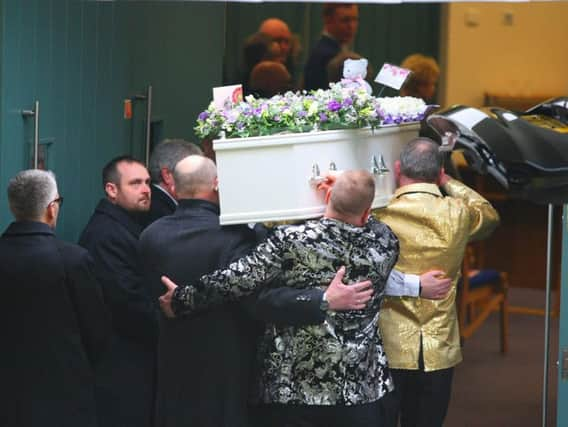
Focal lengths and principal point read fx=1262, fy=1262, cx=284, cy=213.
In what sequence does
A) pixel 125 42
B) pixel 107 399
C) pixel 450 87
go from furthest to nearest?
pixel 450 87
pixel 125 42
pixel 107 399

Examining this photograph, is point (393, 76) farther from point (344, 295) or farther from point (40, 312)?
point (40, 312)

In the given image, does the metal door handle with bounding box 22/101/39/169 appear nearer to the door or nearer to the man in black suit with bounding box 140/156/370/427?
the door

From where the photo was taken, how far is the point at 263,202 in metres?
4.55

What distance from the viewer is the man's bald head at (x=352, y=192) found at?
4.38 m

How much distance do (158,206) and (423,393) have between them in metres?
1.39

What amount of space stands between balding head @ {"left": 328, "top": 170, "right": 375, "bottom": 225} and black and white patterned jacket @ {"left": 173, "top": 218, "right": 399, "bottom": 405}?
6 cm

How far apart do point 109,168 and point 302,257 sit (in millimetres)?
1335

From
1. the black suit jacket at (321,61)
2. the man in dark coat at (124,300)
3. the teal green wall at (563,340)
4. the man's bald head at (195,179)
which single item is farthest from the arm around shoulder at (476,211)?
the black suit jacket at (321,61)

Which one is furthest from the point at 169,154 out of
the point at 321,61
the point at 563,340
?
the point at 321,61

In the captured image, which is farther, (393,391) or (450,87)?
(450,87)

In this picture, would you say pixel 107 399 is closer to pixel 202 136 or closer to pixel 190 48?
pixel 202 136

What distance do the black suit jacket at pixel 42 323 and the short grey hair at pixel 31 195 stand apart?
1.7 inches

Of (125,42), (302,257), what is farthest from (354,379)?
(125,42)

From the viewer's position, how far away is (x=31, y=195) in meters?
4.51
